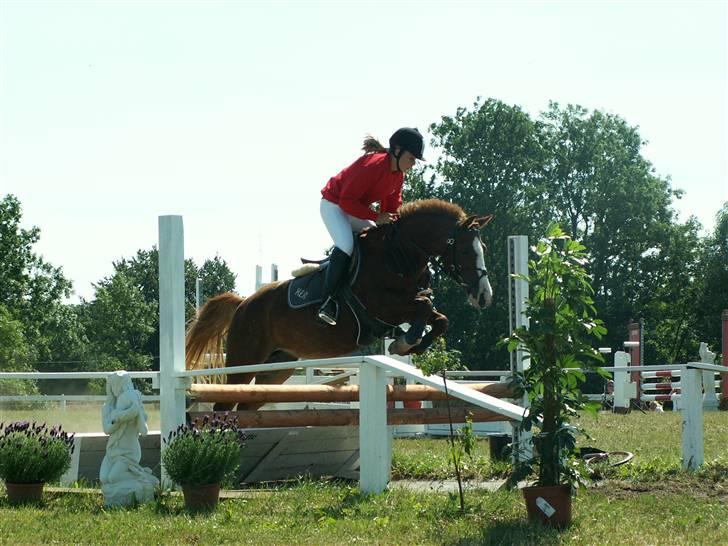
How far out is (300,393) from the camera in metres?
7.08

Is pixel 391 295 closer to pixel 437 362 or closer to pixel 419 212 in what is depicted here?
pixel 419 212

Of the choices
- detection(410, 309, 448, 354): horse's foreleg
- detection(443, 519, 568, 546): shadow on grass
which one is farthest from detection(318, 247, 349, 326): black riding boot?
detection(443, 519, 568, 546): shadow on grass

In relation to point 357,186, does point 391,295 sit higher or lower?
lower

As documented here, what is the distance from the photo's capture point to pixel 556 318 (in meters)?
4.77

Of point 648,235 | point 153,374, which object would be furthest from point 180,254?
point 648,235

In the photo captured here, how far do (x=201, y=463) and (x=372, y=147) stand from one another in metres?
2.92

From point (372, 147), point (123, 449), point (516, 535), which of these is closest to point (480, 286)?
point (372, 147)

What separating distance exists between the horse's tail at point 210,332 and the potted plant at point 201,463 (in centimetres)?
287

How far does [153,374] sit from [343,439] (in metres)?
1.75

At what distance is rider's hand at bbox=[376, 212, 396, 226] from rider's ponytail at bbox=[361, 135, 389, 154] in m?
0.47

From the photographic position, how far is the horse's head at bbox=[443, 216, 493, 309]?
6922 mm

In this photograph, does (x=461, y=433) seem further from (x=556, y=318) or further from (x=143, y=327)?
(x=143, y=327)

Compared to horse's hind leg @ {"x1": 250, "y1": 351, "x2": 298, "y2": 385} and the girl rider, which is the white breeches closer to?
the girl rider

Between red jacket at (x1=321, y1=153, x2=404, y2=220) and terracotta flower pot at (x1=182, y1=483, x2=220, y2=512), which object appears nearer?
terracotta flower pot at (x1=182, y1=483, x2=220, y2=512)
